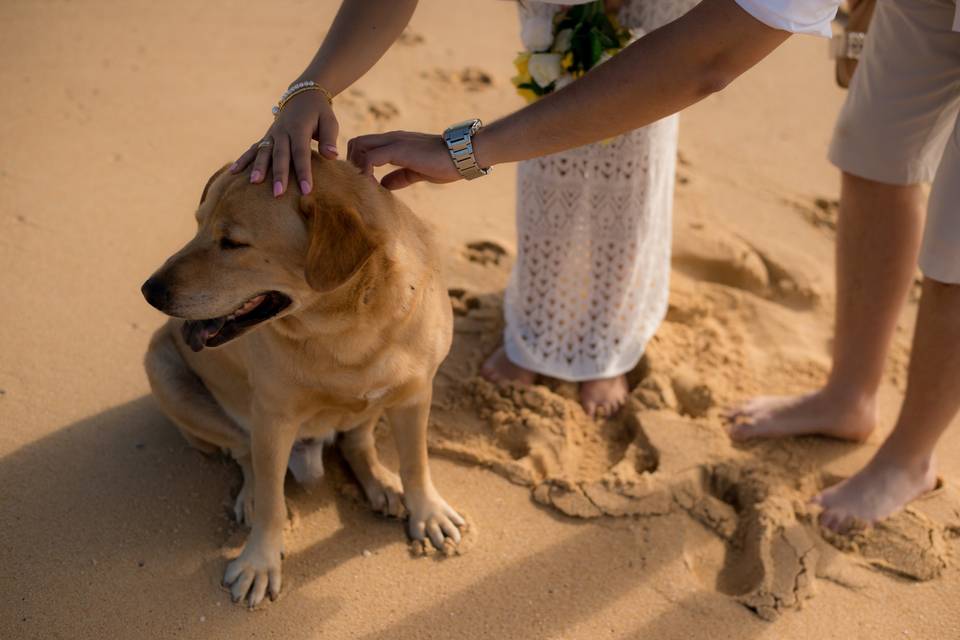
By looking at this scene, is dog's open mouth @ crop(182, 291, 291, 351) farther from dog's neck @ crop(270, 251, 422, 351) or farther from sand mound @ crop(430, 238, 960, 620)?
sand mound @ crop(430, 238, 960, 620)

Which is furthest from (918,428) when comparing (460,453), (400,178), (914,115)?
(400,178)

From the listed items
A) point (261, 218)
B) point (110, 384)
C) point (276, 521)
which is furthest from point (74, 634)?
point (261, 218)

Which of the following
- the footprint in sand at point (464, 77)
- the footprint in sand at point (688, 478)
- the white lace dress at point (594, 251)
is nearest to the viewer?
the footprint in sand at point (688, 478)

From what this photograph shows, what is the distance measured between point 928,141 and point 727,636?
1.58 metres

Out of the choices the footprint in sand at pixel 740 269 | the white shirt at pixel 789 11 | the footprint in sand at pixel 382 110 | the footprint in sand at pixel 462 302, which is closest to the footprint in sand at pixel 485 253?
the footprint in sand at pixel 462 302

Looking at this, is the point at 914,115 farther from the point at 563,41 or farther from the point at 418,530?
the point at 418,530

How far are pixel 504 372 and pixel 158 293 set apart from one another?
156 cm

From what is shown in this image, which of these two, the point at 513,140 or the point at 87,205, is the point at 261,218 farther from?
the point at 87,205

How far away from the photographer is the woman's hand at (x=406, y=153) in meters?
2.12

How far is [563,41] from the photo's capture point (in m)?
2.73

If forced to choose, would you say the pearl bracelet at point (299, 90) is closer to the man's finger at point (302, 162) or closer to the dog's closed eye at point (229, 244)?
the man's finger at point (302, 162)

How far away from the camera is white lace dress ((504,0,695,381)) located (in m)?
2.94

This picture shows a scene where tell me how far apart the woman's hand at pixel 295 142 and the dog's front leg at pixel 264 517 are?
66 centimetres

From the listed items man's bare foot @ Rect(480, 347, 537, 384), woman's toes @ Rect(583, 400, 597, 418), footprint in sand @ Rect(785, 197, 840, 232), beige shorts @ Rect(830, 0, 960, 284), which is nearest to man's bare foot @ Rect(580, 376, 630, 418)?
woman's toes @ Rect(583, 400, 597, 418)
